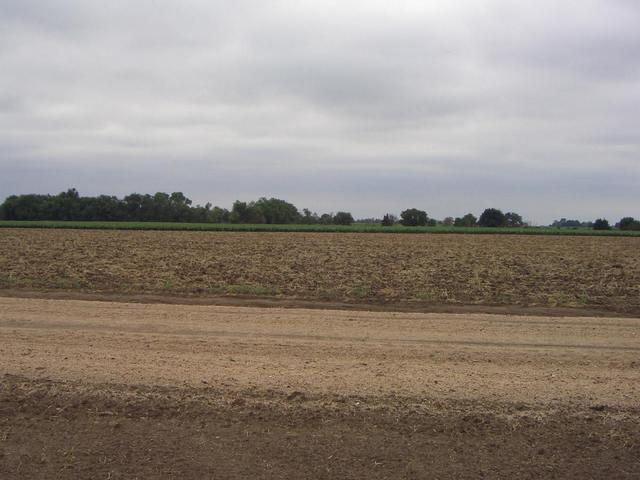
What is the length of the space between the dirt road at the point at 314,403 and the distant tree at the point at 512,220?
11310 centimetres

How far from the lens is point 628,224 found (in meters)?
97.4

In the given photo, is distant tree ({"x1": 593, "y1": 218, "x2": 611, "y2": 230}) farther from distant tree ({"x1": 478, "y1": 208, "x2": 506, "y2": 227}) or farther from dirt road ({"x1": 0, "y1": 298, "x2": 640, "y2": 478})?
dirt road ({"x1": 0, "y1": 298, "x2": 640, "y2": 478})

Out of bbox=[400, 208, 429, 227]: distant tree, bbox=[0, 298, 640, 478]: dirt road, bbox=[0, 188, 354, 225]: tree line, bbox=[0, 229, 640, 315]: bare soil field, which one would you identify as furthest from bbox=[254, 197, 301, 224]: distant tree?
bbox=[0, 298, 640, 478]: dirt road

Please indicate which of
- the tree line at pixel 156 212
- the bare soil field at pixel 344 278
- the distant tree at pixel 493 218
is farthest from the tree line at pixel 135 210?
the bare soil field at pixel 344 278

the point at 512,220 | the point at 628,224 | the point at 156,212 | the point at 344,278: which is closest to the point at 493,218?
the point at 512,220

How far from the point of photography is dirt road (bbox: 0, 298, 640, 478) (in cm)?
430

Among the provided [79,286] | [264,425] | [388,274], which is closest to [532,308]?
[388,274]

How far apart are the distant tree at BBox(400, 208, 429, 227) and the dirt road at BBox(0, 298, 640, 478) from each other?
106 m

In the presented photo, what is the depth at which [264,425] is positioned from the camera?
4852 millimetres

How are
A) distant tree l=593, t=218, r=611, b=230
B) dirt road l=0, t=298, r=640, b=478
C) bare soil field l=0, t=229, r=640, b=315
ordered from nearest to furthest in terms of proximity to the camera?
dirt road l=0, t=298, r=640, b=478 → bare soil field l=0, t=229, r=640, b=315 → distant tree l=593, t=218, r=611, b=230

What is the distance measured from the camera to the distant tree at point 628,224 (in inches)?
3777

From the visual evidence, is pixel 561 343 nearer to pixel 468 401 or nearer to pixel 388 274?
pixel 468 401

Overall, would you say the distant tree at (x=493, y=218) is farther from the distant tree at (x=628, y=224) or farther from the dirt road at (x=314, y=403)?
the dirt road at (x=314, y=403)

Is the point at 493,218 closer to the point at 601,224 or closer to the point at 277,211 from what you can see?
the point at 601,224
